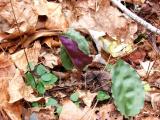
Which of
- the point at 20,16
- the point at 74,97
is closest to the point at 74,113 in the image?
the point at 74,97

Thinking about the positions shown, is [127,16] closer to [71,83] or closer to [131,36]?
[131,36]

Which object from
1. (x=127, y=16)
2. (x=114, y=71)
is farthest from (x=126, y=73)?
(x=127, y=16)

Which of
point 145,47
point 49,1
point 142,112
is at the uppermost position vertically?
point 49,1

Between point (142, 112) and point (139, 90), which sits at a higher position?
point (139, 90)

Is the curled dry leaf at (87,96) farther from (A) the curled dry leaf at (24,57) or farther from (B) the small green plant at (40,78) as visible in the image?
(A) the curled dry leaf at (24,57)

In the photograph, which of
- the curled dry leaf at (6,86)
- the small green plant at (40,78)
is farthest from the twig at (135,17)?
the curled dry leaf at (6,86)

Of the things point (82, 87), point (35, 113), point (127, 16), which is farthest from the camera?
point (127, 16)

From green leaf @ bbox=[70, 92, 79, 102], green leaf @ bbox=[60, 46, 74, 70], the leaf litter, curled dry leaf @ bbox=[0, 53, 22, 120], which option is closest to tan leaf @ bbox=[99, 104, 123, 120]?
the leaf litter
